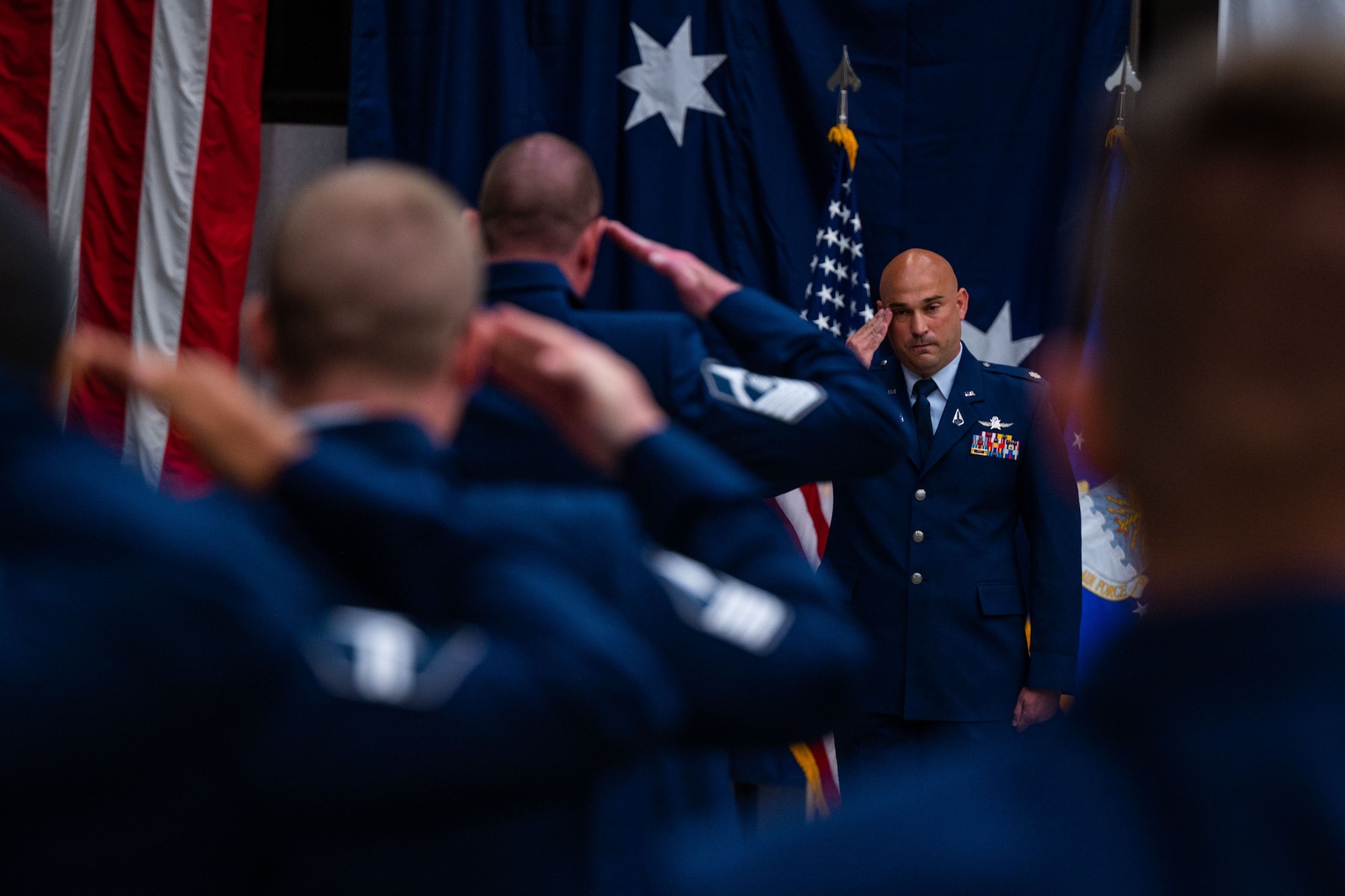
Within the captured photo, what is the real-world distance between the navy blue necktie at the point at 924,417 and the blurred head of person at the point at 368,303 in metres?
2.63

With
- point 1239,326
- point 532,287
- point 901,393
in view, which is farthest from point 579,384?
point 901,393

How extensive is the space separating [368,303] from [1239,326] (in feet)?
2.00

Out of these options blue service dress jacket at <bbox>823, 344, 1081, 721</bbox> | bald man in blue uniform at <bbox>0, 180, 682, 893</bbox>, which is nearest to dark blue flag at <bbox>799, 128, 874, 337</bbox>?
blue service dress jacket at <bbox>823, 344, 1081, 721</bbox>

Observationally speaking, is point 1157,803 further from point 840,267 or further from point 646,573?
point 840,267

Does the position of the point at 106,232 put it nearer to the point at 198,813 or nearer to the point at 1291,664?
the point at 198,813

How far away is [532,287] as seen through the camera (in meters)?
1.50

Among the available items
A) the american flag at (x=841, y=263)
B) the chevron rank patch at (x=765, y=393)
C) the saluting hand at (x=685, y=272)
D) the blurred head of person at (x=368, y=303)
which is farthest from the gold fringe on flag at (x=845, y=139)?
the blurred head of person at (x=368, y=303)

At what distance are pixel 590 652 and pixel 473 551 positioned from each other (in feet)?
0.37

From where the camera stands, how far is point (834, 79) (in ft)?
14.4

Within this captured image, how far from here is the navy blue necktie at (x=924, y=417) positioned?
344 centimetres

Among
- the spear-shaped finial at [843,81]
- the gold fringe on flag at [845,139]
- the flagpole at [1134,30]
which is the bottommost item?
the gold fringe on flag at [845,139]

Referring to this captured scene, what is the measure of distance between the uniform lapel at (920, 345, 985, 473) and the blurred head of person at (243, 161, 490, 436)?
2.61 metres

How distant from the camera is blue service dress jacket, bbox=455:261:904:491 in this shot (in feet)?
4.98

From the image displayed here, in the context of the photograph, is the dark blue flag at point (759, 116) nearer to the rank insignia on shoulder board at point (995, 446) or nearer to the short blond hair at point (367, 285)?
the rank insignia on shoulder board at point (995, 446)
